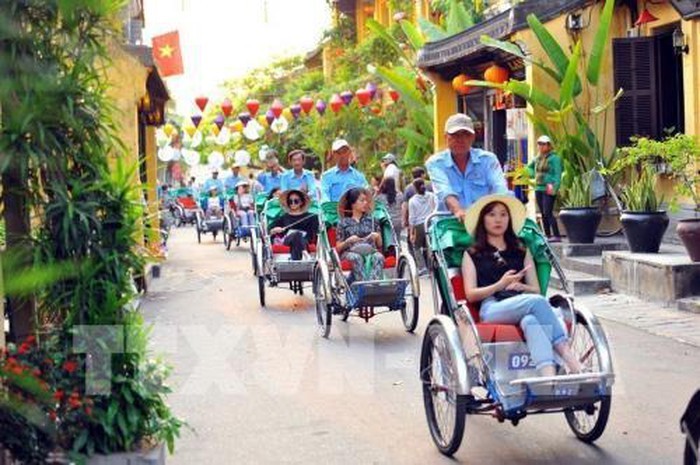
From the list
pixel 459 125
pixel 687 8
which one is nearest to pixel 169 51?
pixel 687 8

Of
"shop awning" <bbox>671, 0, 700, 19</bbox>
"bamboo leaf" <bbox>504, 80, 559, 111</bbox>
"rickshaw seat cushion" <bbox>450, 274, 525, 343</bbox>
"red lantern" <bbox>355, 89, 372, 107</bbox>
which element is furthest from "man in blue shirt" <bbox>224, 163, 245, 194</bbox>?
"rickshaw seat cushion" <bbox>450, 274, 525, 343</bbox>

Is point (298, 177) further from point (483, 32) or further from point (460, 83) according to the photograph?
point (460, 83)

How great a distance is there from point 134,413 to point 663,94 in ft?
45.0

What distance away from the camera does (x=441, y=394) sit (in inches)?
268

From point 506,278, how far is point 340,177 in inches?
237

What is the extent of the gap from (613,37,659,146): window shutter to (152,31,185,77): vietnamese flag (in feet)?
26.9

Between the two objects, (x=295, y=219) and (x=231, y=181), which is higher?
(x=231, y=181)

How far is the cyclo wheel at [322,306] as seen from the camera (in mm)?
11172

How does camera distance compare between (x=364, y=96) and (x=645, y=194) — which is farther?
(x=364, y=96)

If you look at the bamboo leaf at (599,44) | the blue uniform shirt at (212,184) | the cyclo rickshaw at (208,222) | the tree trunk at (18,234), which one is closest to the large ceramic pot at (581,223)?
the bamboo leaf at (599,44)

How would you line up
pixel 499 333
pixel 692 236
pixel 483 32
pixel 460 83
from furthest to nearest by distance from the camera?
1. pixel 460 83
2. pixel 483 32
3. pixel 692 236
4. pixel 499 333

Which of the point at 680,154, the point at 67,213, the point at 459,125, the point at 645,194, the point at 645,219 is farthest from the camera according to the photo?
the point at 645,194

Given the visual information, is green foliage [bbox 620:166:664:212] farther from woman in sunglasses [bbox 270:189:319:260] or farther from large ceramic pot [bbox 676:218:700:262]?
woman in sunglasses [bbox 270:189:319:260]

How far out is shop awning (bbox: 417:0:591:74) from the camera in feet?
58.7
